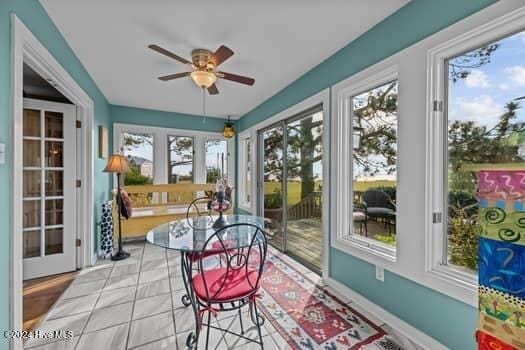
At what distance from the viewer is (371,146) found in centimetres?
226

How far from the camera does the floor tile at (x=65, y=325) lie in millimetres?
1710

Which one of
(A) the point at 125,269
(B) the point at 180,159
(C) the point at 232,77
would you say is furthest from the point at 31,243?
(C) the point at 232,77

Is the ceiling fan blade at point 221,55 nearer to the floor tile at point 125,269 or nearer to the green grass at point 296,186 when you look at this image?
the green grass at point 296,186

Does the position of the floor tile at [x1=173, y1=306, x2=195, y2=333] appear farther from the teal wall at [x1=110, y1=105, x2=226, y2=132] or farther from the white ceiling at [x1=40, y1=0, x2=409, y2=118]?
the teal wall at [x1=110, y1=105, x2=226, y2=132]

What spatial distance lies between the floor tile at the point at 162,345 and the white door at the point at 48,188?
6.46 feet

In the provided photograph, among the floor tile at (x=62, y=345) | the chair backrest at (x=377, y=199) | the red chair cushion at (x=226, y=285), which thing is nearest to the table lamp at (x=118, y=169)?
the floor tile at (x=62, y=345)

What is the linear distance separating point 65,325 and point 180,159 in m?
3.36

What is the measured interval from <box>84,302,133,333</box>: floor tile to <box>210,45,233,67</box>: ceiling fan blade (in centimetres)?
233

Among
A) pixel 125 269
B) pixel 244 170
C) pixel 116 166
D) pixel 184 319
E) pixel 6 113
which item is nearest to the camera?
pixel 6 113

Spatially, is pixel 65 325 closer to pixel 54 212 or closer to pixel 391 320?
pixel 54 212

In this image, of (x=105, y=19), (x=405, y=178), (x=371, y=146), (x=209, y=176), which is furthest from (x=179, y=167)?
(x=405, y=178)

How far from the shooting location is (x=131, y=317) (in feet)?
6.43

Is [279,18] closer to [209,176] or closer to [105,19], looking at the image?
[105,19]

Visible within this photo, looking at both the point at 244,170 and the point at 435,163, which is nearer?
the point at 435,163
